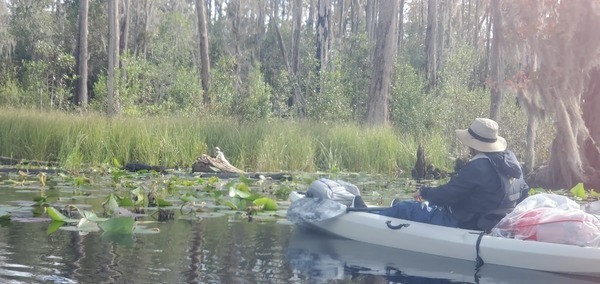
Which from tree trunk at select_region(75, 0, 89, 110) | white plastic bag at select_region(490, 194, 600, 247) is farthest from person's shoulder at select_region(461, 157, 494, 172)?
tree trunk at select_region(75, 0, 89, 110)

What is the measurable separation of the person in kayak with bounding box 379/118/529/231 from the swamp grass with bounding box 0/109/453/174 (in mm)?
6899

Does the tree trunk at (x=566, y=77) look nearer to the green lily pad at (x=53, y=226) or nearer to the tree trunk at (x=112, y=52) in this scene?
→ the green lily pad at (x=53, y=226)

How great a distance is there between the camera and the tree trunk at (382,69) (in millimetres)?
20531

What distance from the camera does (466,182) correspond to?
6652 millimetres

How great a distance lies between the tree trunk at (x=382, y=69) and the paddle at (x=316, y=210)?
505 inches

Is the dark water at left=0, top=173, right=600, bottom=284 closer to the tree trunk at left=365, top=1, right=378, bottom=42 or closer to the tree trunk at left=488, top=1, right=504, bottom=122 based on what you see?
the tree trunk at left=488, top=1, right=504, bottom=122

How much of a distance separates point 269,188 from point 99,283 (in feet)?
20.4

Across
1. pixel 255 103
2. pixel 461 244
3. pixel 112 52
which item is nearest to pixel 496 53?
pixel 461 244

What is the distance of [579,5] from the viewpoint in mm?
12586

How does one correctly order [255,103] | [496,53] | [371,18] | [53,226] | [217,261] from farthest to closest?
[371,18], [255,103], [496,53], [53,226], [217,261]

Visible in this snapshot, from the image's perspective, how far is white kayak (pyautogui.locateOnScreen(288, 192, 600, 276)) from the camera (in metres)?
6.13

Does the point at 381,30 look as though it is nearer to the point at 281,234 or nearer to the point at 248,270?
the point at 281,234

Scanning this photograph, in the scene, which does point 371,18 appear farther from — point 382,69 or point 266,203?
point 266,203

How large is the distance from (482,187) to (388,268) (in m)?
1.01
